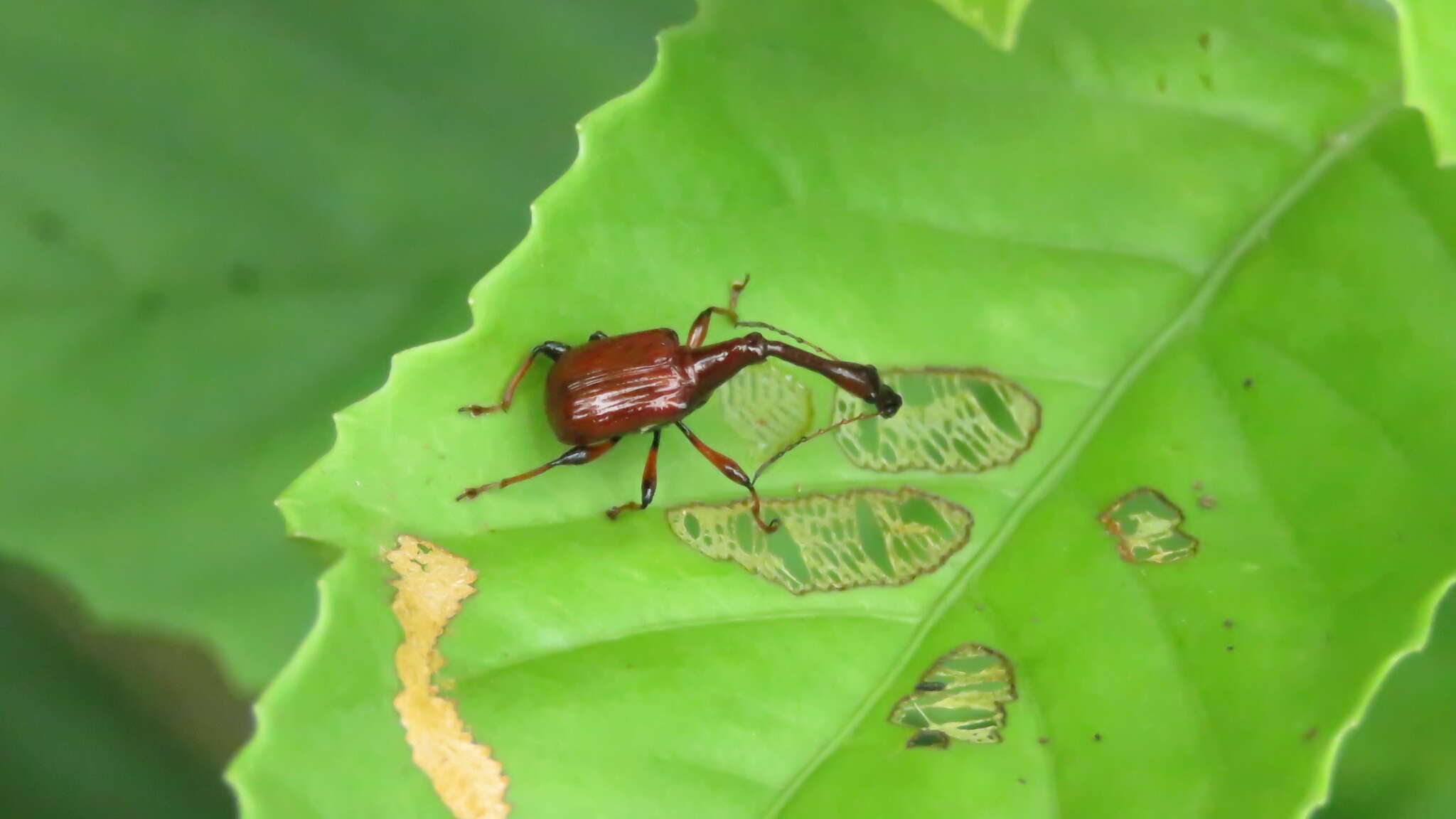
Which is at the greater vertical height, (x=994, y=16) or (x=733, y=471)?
(x=994, y=16)

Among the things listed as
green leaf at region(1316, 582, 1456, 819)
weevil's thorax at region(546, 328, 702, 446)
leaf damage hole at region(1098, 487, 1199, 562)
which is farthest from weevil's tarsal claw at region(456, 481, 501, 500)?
green leaf at region(1316, 582, 1456, 819)

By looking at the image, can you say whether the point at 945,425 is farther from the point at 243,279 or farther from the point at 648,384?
the point at 243,279

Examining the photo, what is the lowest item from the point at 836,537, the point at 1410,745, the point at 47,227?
the point at 1410,745

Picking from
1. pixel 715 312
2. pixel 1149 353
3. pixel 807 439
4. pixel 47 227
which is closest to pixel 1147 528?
pixel 1149 353

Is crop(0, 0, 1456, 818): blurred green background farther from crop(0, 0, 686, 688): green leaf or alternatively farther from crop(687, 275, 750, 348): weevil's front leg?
crop(687, 275, 750, 348): weevil's front leg

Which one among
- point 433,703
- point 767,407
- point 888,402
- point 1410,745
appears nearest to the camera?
point 433,703

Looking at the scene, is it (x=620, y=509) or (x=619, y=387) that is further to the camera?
(x=619, y=387)

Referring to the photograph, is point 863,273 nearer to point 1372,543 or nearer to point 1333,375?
point 1333,375
